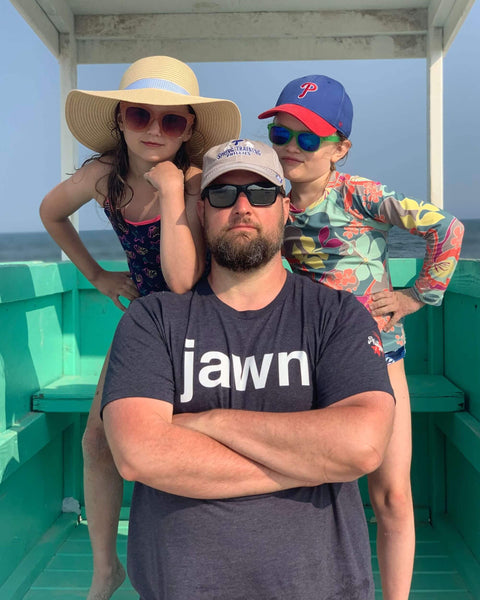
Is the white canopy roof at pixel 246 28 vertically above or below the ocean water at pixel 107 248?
below

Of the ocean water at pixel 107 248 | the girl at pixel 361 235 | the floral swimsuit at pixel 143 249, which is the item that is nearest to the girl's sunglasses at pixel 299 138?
the girl at pixel 361 235

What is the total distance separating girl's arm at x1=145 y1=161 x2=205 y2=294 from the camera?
1937 millimetres

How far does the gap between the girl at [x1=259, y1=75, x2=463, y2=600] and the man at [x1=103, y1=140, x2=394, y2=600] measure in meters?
0.35

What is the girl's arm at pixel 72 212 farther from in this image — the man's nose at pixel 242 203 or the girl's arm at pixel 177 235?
the man's nose at pixel 242 203

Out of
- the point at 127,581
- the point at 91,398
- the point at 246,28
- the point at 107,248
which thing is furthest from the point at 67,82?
the point at 107,248

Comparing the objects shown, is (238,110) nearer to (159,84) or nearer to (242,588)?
(159,84)

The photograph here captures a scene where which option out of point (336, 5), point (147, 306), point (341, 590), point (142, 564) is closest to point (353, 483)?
point (341, 590)

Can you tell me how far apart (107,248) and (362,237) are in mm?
45481

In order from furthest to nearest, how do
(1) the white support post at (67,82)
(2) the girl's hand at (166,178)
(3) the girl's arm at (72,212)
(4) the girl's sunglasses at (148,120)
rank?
(1) the white support post at (67,82) < (3) the girl's arm at (72,212) < (4) the girl's sunglasses at (148,120) < (2) the girl's hand at (166,178)

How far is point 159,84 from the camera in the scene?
7.07 ft

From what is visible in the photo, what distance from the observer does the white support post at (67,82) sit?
13.1 feet

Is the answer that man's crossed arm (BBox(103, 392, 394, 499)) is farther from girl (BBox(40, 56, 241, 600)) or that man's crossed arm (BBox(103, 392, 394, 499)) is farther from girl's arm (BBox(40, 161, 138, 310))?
girl's arm (BBox(40, 161, 138, 310))

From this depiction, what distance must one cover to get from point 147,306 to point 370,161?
6864 centimetres

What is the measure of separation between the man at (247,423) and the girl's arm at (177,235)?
8 centimetres
